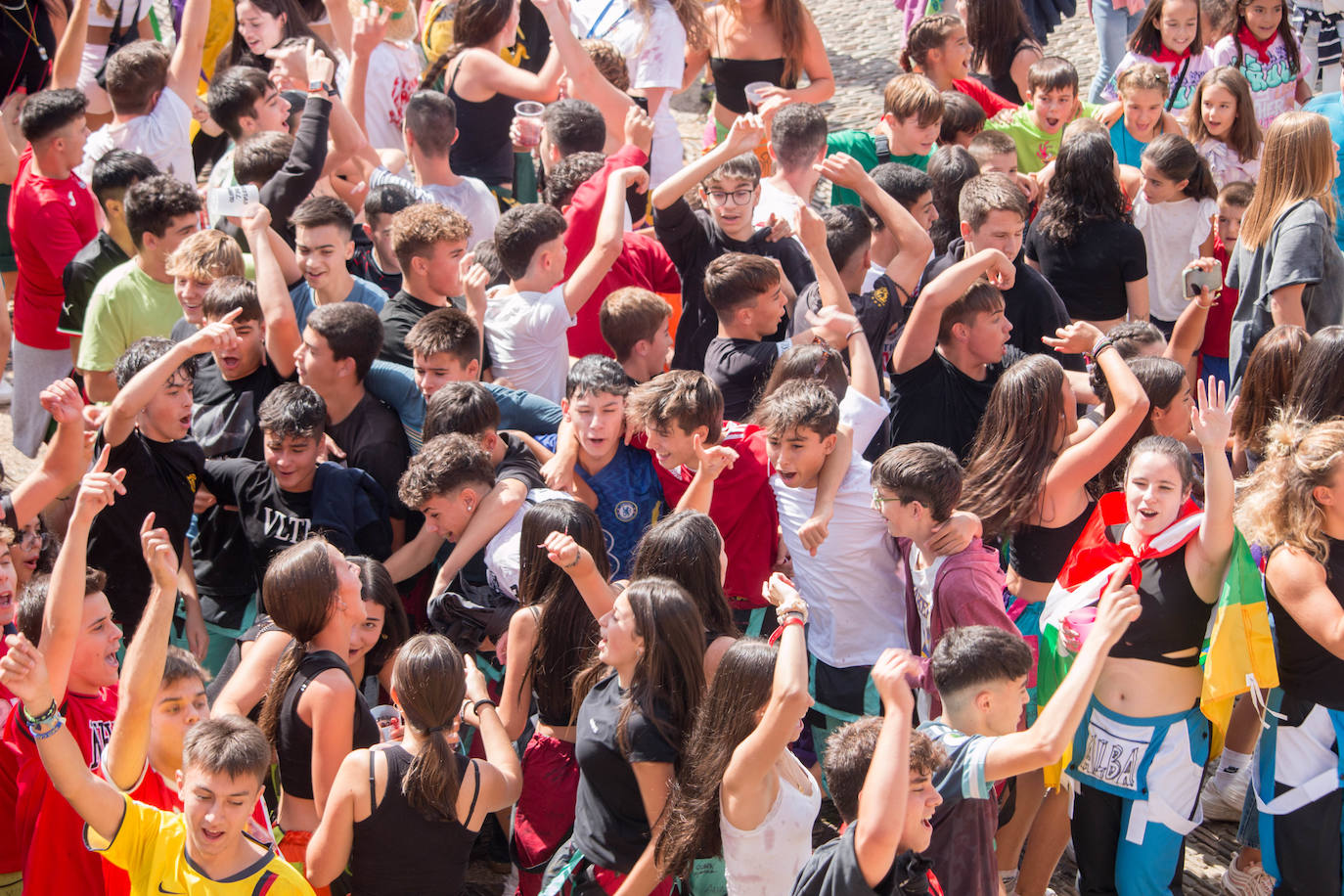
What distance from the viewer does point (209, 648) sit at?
4.73 m

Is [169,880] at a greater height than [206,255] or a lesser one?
lesser

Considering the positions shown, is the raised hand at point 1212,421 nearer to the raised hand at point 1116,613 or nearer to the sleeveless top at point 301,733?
the raised hand at point 1116,613

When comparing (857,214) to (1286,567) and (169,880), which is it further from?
(169,880)

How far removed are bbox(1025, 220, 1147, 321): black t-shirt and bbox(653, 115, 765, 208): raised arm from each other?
64.5 inches

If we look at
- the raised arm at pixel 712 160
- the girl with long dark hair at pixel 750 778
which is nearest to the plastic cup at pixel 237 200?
the raised arm at pixel 712 160

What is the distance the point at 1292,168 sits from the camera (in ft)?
19.2

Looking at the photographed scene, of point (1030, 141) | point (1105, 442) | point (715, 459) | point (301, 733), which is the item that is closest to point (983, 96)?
point (1030, 141)

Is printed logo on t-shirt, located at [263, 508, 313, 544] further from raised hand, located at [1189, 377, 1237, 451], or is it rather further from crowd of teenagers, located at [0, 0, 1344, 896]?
raised hand, located at [1189, 377, 1237, 451]

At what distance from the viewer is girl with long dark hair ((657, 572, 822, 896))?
3.19 m

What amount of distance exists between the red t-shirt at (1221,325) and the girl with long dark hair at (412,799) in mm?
4405

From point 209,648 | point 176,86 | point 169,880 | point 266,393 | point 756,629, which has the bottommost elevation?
point 756,629

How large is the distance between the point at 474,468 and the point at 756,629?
3.88 feet

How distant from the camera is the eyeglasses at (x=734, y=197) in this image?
5762mm

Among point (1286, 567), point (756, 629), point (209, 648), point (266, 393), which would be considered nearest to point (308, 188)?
point (266, 393)
